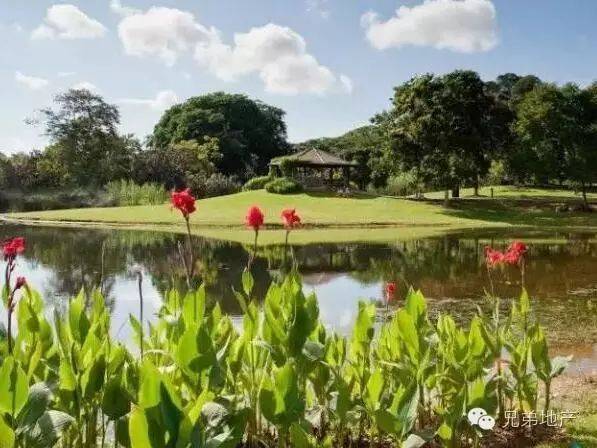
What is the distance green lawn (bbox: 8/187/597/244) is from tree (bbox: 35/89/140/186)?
549 inches

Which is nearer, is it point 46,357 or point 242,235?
point 46,357

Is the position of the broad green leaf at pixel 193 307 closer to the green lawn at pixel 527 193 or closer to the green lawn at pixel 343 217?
the green lawn at pixel 343 217

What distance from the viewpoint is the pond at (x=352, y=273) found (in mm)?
10344

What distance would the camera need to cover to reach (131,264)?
17.5 meters

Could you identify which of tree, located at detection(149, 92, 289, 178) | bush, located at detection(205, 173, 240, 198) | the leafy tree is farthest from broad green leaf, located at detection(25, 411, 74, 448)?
tree, located at detection(149, 92, 289, 178)

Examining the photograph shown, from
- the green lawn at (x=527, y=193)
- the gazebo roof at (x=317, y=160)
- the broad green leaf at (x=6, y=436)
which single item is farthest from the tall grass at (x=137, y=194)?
the broad green leaf at (x=6, y=436)

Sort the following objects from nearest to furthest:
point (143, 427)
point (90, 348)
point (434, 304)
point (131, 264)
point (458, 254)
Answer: point (143, 427), point (90, 348), point (434, 304), point (131, 264), point (458, 254)

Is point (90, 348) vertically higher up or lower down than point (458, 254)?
higher up

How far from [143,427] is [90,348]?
4.17ft

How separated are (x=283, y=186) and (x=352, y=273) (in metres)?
26.7

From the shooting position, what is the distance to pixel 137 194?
1783 inches

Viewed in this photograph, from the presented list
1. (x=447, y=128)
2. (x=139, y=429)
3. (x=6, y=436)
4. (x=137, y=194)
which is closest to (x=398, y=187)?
(x=447, y=128)

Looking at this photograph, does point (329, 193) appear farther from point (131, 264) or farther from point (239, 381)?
point (239, 381)

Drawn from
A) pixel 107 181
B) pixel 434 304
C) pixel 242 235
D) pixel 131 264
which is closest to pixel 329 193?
pixel 242 235
